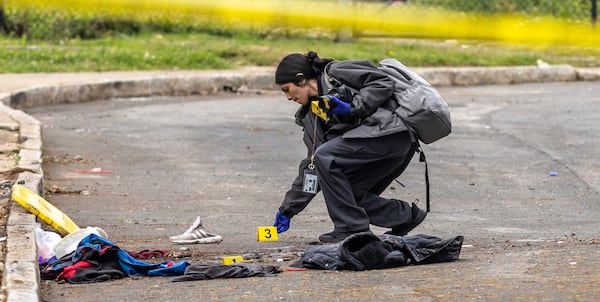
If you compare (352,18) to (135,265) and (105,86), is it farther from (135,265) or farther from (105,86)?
(135,265)

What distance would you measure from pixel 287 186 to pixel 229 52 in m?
9.01

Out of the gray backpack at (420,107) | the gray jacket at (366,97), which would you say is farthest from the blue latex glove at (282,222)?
the gray backpack at (420,107)

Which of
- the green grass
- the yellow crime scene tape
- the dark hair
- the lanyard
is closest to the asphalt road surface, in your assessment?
the lanyard

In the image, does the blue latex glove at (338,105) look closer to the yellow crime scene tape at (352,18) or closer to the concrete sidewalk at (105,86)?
the concrete sidewalk at (105,86)

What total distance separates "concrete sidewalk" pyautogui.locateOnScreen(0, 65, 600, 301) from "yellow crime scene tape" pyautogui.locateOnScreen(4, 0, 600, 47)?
2521mm

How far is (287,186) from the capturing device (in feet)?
31.1

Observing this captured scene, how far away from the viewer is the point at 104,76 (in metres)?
16.0

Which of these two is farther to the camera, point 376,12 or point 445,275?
point 376,12

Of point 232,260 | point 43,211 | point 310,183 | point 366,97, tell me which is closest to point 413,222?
point 310,183

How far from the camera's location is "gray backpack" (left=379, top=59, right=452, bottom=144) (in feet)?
21.9

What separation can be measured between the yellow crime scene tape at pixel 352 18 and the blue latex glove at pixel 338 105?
13001 millimetres

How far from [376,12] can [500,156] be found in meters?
10.1

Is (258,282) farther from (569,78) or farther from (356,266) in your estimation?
(569,78)

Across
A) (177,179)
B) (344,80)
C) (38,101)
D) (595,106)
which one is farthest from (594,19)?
(344,80)
